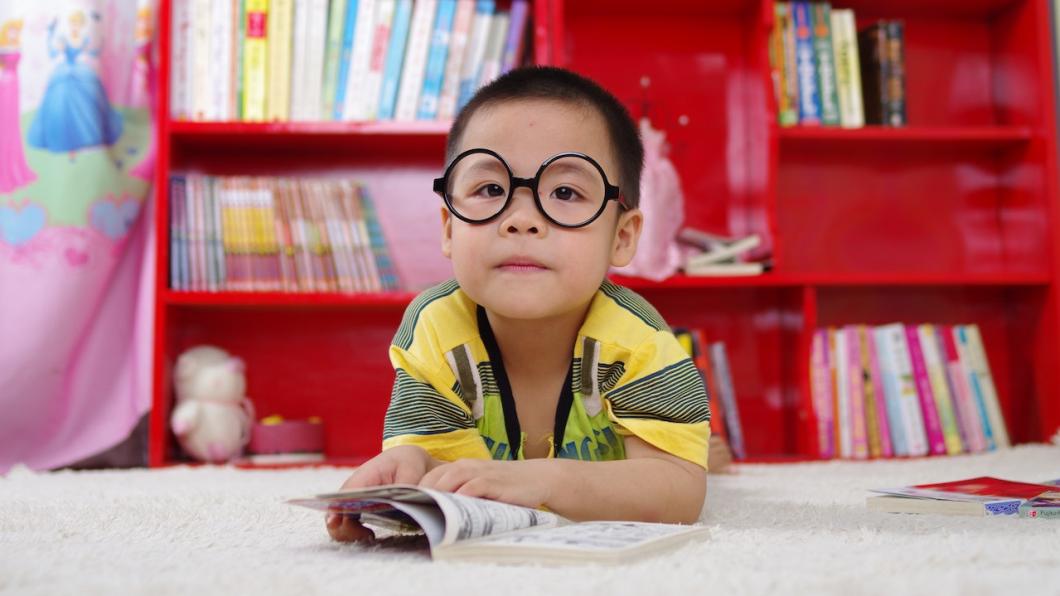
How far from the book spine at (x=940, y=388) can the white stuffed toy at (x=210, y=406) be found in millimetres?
1491

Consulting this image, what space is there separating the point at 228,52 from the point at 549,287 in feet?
4.46

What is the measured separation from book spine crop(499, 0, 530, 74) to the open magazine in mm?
1541

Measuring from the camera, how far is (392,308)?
2.38m

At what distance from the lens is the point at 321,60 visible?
218cm

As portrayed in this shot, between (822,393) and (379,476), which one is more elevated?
(379,476)

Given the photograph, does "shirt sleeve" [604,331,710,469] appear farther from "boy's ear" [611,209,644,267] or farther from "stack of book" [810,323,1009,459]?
"stack of book" [810,323,1009,459]

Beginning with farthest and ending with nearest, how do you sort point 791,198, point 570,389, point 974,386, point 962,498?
1. point 791,198
2. point 974,386
3. point 570,389
4. point 962,498

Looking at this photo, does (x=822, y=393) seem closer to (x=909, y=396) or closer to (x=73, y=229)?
(x=909, y=396)

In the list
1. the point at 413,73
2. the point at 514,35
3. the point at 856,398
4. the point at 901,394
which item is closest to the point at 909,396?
the point at 901,394

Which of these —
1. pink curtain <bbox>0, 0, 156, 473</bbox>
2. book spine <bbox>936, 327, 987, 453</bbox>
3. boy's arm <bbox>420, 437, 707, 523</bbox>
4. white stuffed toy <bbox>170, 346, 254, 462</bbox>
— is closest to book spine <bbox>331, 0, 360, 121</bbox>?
pink curtain <bbox>0, 0, 156, 473</bbox>

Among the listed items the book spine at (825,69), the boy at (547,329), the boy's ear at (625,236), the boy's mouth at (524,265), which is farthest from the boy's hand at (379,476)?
the book spine at (825,69)

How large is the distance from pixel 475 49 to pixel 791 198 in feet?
2.83

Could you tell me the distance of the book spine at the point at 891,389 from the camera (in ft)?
7.14

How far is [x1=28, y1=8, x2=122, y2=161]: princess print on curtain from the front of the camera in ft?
7.06
